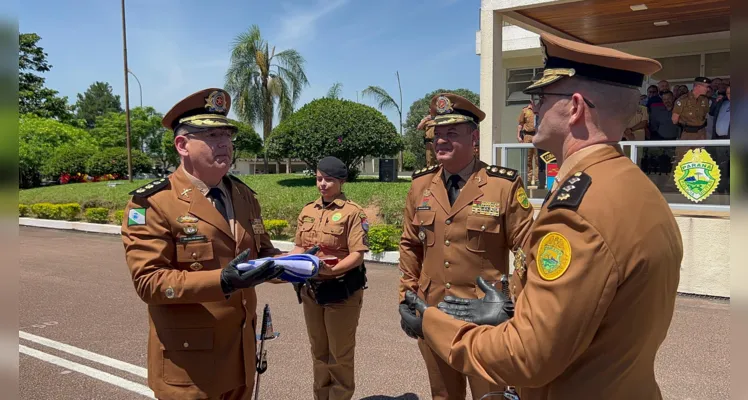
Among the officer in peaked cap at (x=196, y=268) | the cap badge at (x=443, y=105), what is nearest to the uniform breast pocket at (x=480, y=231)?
the cap badge at (x=443, y=105)

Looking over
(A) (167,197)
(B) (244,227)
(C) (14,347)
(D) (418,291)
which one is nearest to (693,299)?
(D) (418,291)

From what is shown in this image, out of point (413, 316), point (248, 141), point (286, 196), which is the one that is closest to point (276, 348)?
point (413, 316)

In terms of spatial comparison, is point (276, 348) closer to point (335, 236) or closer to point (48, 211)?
point (335, 236)

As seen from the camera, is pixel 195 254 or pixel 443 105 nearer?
pixel 195 254

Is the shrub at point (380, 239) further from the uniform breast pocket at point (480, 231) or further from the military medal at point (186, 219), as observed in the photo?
the military medal at point (186, 219)

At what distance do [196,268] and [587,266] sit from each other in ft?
6.37

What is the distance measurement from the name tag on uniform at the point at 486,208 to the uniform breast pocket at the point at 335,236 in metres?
1.27

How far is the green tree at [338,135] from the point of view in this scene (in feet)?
61.6

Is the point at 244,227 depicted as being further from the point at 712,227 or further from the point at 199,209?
the point at 712,227

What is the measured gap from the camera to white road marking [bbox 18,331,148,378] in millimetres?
4824

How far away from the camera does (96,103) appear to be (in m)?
88.2

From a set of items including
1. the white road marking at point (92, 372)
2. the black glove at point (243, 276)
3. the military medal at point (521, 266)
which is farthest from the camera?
the white road marking at point (92, 372)

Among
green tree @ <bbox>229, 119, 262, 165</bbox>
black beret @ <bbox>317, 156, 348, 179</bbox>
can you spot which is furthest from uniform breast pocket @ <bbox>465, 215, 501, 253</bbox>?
green tree @ <bbox>229, 119, 262, 165</bbox>

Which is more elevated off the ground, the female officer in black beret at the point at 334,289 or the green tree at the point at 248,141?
the green tree at the point at 248,141
